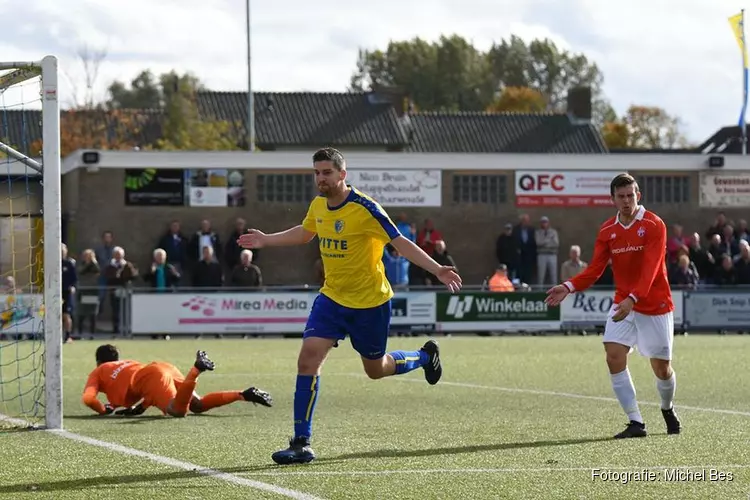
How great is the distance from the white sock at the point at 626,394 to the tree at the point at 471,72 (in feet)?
288

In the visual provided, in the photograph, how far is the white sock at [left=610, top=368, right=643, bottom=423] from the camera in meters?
10.8

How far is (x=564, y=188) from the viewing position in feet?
127

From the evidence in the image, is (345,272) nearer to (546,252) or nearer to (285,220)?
(546,252)

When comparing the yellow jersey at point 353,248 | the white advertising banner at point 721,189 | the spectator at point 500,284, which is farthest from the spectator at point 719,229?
the yellow jersey at point 353,248

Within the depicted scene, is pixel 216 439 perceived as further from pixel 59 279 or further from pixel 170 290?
pixel 170 290

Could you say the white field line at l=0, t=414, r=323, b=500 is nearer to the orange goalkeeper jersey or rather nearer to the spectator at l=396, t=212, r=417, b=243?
the orange goalkeeper jersey

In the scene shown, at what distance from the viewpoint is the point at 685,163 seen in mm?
40031

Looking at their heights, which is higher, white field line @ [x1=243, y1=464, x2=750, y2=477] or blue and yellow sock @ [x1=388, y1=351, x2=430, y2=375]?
blue and yellow sock @ [x1=388, y1=351, x2=430, y2=375]

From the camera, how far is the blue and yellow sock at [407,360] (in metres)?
10.5

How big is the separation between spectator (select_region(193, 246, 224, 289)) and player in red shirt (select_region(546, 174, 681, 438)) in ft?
64.7

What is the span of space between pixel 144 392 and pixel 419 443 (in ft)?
11.8

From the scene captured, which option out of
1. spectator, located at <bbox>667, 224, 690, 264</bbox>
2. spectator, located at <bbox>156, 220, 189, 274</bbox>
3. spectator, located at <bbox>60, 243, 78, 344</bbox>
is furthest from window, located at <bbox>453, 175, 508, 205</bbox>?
spectator, located at <bbox>60, 243, 78, 344</bbox>

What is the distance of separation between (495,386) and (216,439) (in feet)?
21.4

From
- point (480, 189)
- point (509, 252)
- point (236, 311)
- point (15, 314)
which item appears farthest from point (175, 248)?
point (15, 314)
